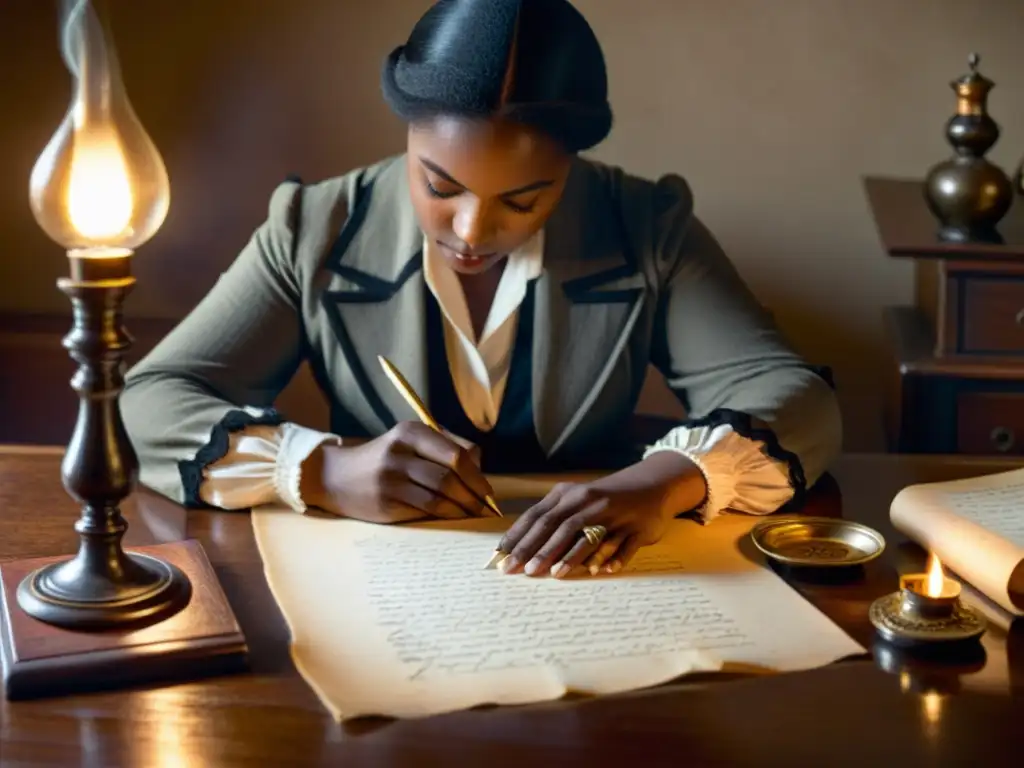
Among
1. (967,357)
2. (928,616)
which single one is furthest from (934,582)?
(967,357)

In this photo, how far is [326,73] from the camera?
2328mm

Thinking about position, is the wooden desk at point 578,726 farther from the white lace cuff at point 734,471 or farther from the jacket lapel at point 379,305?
the jacket lapel at point 379,305

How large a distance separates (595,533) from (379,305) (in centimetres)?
51

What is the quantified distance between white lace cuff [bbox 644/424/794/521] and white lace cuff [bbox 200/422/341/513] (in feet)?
1.23

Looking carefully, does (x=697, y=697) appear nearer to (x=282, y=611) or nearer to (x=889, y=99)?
(x=282, y=611)

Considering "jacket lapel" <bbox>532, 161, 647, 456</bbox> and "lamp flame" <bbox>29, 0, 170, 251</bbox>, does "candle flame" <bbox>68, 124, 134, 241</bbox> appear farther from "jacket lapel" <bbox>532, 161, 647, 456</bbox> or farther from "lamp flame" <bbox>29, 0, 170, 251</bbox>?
"jacket lapel" <bbox>532, 161, 647, 456</bbox>

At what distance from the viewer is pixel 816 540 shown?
1220 millimetres

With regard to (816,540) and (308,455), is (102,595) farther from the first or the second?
(816,540)

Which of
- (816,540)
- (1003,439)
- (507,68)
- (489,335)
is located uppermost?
(507,68)

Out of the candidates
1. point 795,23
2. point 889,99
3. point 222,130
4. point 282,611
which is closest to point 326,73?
point 222,130

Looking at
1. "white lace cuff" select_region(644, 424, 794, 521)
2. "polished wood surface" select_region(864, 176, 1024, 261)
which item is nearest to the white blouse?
"white lace cuff" select_region(644, 424, 794, 521)

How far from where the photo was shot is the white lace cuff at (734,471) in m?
1.30

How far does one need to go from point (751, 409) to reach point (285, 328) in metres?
0.56

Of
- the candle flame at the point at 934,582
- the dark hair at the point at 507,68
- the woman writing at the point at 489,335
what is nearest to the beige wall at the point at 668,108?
the woman writing at the point at 489,335
